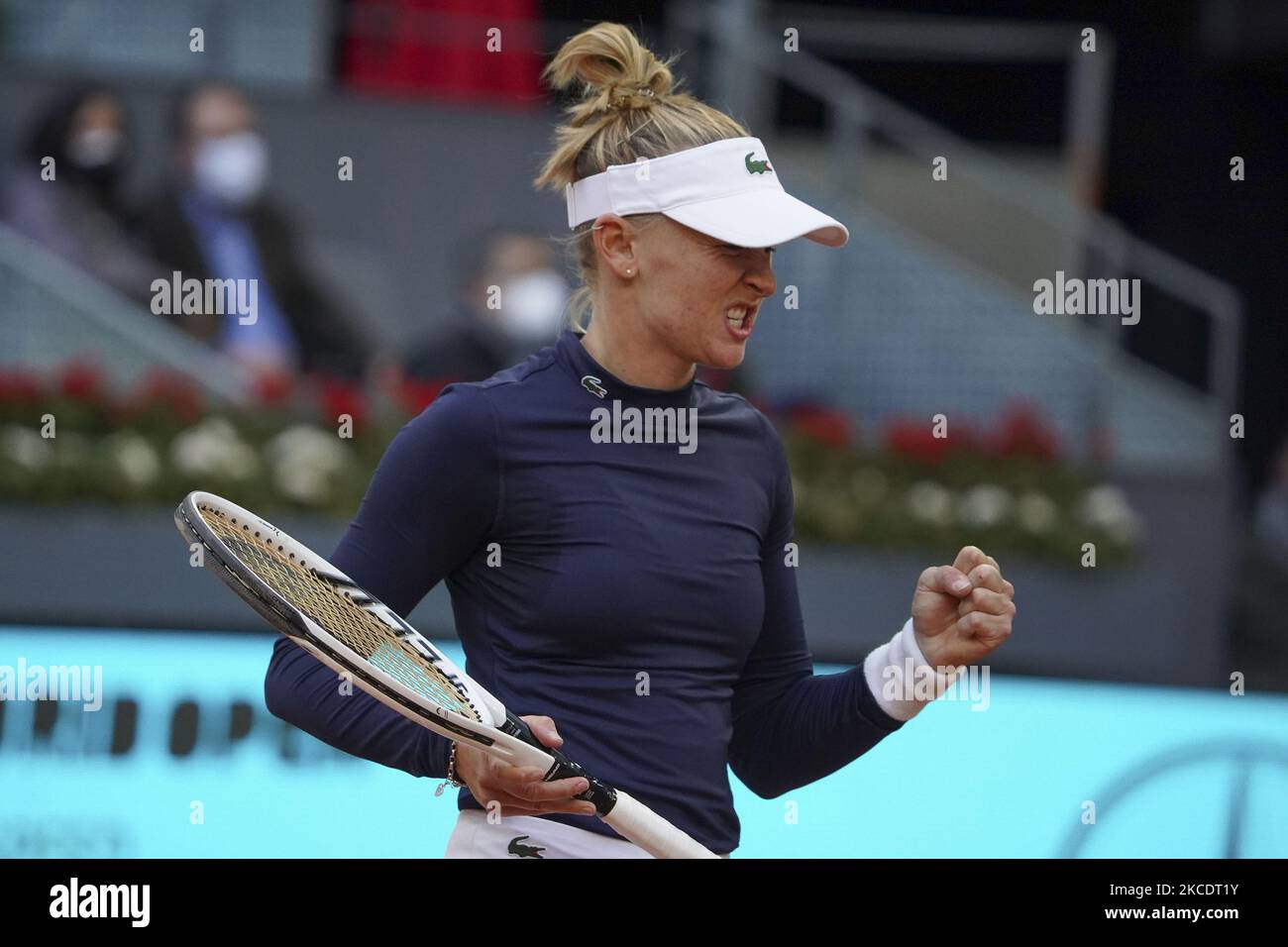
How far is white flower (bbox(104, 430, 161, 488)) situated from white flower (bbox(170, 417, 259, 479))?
7 centimetres

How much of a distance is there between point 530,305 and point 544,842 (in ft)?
15.6

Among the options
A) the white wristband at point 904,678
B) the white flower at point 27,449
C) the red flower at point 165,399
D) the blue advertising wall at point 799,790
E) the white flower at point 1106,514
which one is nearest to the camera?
the white wristband at point 904,678

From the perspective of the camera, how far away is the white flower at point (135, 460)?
5844 millimetres

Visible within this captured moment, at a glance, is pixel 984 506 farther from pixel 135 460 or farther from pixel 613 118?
pixel 613 118

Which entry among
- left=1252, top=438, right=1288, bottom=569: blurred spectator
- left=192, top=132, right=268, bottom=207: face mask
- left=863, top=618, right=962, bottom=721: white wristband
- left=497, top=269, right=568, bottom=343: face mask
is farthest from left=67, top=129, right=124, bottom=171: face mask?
left=863, top=618, right=962, bottom=721: white wristband

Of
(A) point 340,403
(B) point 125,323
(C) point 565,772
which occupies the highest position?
(B) point 125,323

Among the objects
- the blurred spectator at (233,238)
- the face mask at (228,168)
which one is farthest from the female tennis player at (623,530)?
the face mask at (228,168)

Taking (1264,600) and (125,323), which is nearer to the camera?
(125,323)

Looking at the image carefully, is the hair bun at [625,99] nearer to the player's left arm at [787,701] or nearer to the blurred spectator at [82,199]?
the player's left arm at [787,701]

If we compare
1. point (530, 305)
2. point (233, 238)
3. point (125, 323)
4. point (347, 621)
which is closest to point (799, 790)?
point (347, 621)

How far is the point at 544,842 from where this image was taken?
7.59 ft

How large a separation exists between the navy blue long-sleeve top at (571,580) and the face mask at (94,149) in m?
5.36

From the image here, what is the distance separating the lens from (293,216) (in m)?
7.76

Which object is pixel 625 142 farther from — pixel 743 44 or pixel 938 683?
pixel 743 44
